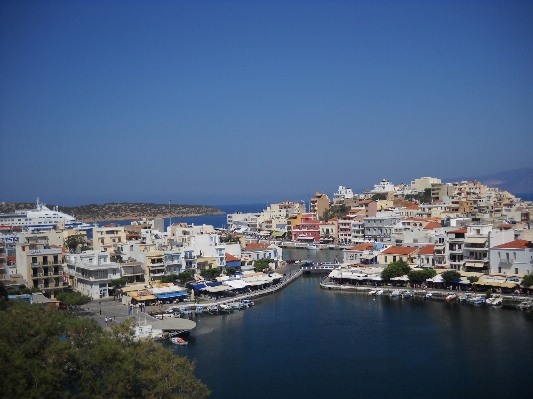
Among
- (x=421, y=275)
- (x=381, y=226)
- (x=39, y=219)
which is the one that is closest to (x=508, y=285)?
(x=421, y=275)

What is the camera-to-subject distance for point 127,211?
107312 mm

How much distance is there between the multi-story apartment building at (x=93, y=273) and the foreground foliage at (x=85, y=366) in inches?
480

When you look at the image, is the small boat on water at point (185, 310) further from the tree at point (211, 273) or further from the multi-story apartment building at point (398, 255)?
the multi-story apartment building at point (398, 255)

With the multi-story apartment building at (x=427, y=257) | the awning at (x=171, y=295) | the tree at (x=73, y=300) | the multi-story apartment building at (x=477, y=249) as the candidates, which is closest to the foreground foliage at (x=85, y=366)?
the tree at (x=73, y=300)

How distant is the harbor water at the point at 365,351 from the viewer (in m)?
14.2

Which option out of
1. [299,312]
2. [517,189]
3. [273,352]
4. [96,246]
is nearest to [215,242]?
[96,246]

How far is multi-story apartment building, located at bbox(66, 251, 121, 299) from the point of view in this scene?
23.8 metres

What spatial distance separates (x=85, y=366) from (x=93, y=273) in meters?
13.7

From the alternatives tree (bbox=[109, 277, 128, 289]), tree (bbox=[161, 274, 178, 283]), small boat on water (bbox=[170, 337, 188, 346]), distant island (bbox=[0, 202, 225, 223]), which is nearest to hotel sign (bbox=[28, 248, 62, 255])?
tree (bbox=[109, 277, 128, 289])

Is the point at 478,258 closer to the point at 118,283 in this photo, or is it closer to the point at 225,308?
the point at 225,308

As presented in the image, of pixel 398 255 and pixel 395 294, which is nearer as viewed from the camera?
pixel 395 294

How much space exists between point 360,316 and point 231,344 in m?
5.82

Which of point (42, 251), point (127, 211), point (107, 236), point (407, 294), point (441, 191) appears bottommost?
point (407, 294)

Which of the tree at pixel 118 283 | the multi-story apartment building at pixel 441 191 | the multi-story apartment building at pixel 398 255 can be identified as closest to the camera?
the tree at pixel 118 283
